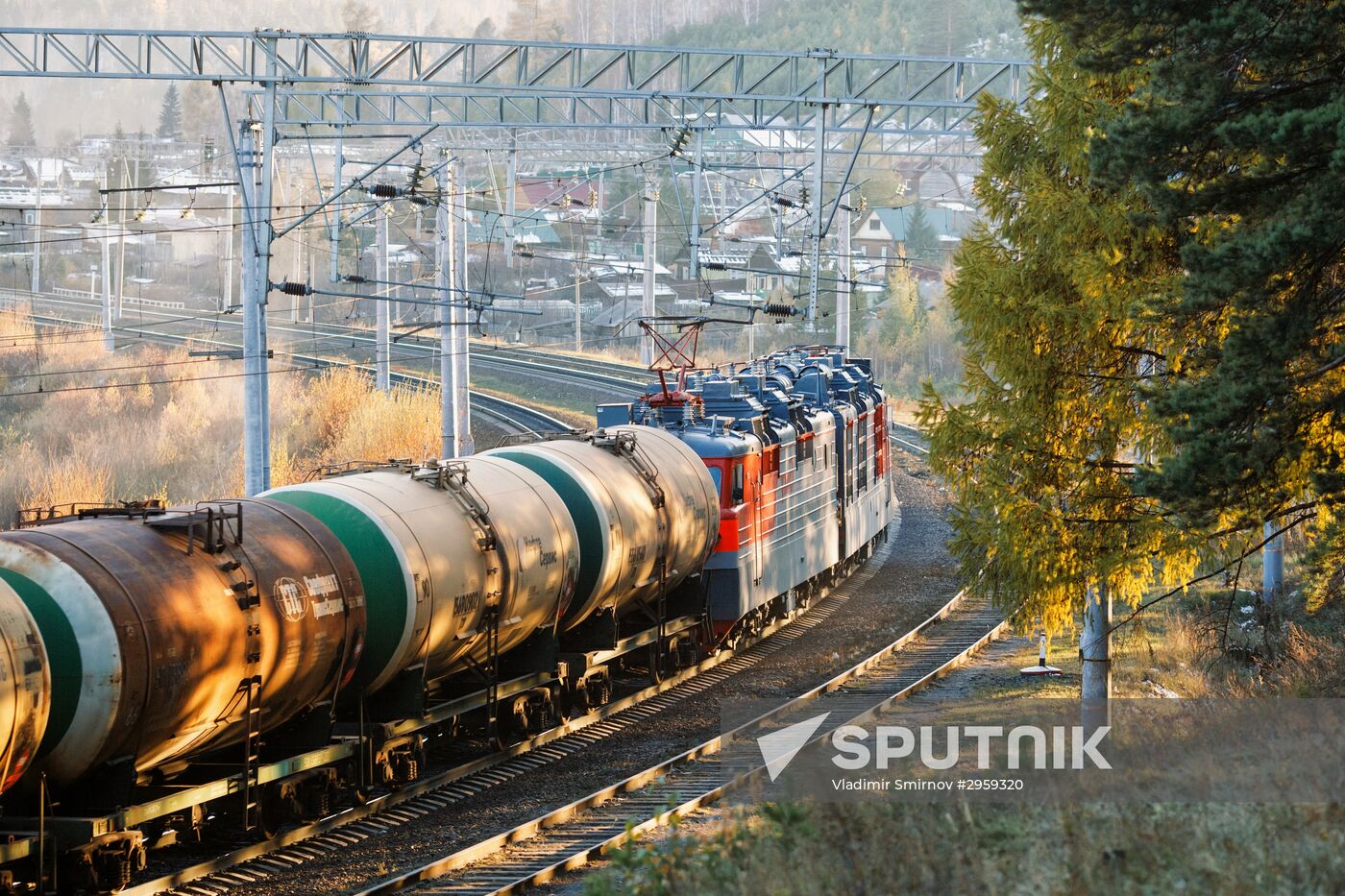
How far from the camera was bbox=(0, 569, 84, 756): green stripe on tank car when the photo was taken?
12.1 metres

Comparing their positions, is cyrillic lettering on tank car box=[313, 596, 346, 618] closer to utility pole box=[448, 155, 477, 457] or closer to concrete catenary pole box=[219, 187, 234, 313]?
utility pole box=[448, 155, 477, 457]

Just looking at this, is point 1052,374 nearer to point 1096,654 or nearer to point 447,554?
point 1096,654

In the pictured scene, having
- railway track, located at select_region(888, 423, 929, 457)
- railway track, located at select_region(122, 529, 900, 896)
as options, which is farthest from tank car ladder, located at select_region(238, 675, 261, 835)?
railway track, located at select_region(888, 423, 929, 457)

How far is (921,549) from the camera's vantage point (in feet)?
133

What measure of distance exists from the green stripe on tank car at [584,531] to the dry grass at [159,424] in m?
14.6

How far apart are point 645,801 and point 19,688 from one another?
24.9 feet

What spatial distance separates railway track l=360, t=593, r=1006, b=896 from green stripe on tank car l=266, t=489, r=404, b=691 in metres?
2.20

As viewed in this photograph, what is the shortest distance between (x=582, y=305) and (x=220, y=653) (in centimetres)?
8498

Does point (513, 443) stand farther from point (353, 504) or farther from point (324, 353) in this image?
point (324, 353)

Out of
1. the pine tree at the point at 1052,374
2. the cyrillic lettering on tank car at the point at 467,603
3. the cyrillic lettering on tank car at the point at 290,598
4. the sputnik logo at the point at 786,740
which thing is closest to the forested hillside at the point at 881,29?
the sputnik logo at the point at 786,740

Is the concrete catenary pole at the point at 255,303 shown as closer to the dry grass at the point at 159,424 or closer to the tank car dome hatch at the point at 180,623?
the tank car dome hatch at the point at 180,623

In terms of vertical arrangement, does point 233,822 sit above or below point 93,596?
below

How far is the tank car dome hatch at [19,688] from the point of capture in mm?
11414

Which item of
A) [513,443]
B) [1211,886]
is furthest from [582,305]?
[1211,886]
